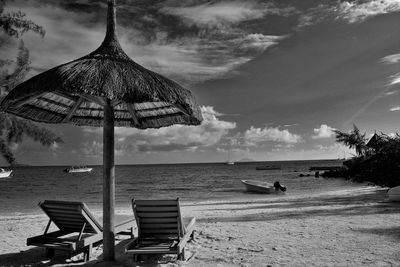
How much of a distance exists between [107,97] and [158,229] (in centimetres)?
264

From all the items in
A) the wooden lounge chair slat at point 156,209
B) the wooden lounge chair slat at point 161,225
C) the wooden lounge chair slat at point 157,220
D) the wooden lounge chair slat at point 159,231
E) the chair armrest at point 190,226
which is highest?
the wooden lounge chair slat at point 156,209

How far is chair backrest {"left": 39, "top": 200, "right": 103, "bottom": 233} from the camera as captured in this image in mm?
5430


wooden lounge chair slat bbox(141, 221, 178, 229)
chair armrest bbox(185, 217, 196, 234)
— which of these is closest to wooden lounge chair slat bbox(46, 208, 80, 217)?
wooden lounge chair slat bbox(141, 221, 178, 229)

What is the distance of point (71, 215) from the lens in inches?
222

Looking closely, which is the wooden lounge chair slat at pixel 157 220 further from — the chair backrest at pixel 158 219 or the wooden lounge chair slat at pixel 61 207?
the wooden lounge chair slat at pixel 61 207

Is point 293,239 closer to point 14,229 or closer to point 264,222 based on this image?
point 264,222

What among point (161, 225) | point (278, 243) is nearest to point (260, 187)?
point (278, 243)

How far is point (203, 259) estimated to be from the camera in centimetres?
570

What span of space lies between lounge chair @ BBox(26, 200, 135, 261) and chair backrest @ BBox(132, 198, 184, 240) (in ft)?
2.64

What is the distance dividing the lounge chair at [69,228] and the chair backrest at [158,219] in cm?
80

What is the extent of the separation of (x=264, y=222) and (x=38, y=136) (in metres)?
6.79

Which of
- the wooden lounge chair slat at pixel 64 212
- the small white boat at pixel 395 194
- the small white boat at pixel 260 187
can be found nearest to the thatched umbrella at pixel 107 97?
the wooden lounge chair slat at pixel 64 212

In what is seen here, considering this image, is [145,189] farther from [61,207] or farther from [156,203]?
[156,203]

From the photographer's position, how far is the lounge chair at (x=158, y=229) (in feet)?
17.2
